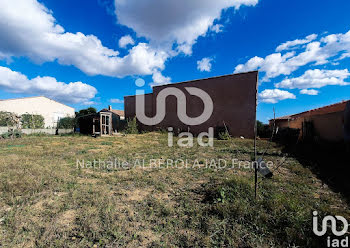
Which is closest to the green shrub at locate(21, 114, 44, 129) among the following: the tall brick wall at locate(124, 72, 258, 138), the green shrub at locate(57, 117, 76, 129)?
the green shrub at locate(57, 117, 76, 129)

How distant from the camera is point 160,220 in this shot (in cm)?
199

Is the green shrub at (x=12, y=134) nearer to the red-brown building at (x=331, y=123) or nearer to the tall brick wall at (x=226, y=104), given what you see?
the tall brick wall at (x=226, y=104)

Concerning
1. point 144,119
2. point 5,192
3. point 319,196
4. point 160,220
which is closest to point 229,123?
point 144,119

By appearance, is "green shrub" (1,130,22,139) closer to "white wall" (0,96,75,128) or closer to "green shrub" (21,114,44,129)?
"green shrub" (21,114,44,129)

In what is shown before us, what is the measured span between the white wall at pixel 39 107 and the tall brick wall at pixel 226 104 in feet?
44.0

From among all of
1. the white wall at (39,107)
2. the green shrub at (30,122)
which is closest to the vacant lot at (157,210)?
the green shrub at (30,122)

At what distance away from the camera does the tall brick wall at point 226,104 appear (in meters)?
→ 10.9

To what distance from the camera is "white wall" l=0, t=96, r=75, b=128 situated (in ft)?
53.9

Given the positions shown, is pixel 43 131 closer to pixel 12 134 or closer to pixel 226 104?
pixel 12 134

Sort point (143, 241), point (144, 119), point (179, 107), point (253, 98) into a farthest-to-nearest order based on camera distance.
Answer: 1. point (144, 119)
2. point (179, 107)
3. point (253, 98)
4. point (143, 241)

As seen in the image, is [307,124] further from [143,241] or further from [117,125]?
[117,125]

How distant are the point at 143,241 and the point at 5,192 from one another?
107 inches

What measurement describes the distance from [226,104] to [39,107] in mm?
21961

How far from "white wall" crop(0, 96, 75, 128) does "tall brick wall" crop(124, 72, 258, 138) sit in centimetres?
1340
